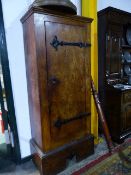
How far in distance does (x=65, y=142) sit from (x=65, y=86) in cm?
66

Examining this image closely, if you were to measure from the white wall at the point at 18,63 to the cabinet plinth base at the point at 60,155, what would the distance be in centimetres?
16

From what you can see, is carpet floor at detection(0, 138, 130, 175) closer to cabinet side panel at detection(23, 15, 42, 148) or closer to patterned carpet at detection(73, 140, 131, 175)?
patterned carpet at detection(73, 140, 131, 175)

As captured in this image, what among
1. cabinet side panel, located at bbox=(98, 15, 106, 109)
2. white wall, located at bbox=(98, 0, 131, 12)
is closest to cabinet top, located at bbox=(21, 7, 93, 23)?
cabinet side panel, located at bbox=(98, 15, 106, 109)

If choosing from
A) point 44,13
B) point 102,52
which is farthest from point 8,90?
point 102,52

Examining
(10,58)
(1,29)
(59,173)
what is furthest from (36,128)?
(1,29)

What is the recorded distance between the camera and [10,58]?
5.81ft

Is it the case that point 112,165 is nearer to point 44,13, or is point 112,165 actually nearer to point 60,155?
point 60,155

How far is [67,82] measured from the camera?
5.57ft

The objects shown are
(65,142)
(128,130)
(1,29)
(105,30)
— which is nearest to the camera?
(1,29)

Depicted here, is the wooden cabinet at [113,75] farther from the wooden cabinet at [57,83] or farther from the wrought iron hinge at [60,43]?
the wrought iron hinge at [60,43]

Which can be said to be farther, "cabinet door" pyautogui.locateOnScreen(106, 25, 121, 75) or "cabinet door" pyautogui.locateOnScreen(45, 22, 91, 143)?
"cabinet door" pyautogui.locateOnScreen(106, 25, 121, 75)

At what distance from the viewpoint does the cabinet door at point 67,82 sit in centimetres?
158

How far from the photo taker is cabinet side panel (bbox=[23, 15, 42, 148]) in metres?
1.53

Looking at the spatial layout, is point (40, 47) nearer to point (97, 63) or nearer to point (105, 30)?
point (97, 63)
